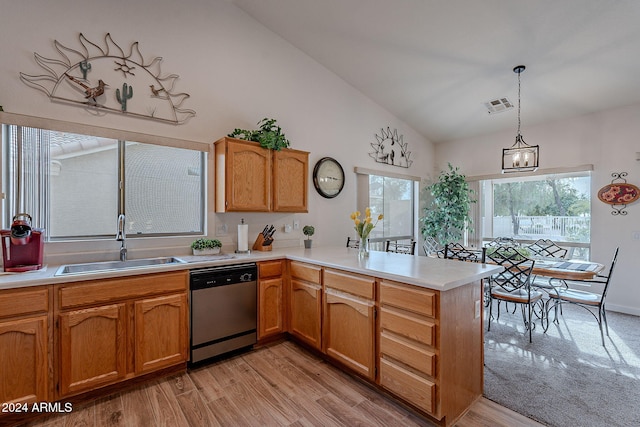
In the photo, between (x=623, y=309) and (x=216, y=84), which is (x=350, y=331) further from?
(x=623, y=309)

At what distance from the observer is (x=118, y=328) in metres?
2.17

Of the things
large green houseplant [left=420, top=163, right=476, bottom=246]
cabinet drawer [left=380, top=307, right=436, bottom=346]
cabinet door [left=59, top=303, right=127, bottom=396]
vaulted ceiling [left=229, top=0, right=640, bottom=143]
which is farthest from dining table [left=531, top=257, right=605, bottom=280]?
cabinet door [left=59, top=303, right=127, bottom=396]

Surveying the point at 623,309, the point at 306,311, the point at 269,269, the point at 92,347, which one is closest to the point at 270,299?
the point at 269,269

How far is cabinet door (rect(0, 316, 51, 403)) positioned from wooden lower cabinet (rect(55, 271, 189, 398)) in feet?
0.26

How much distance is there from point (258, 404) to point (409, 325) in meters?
1.20

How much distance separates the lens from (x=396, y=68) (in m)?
3.77

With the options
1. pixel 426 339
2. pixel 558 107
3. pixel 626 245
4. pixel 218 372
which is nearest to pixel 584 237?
pixel 626 245

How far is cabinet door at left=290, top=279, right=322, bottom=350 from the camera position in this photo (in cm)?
268

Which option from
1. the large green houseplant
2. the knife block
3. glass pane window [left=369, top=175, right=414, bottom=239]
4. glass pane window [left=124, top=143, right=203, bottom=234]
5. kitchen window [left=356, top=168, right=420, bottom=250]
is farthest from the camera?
the large green houseplant

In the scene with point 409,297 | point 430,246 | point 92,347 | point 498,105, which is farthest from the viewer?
point 430,246

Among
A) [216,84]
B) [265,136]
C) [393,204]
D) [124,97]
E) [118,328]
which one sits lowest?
[118,328]

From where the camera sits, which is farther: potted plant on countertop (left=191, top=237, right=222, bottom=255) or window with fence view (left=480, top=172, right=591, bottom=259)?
window with fence view (left=480, top=172, right=591, bottom=259)

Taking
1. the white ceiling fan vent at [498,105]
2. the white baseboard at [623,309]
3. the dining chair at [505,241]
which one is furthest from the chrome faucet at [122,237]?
the white baseboard at [623,309]

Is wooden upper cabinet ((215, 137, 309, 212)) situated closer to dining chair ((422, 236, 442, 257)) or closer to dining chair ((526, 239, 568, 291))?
dining chair ((422, 236, 442, 257))
